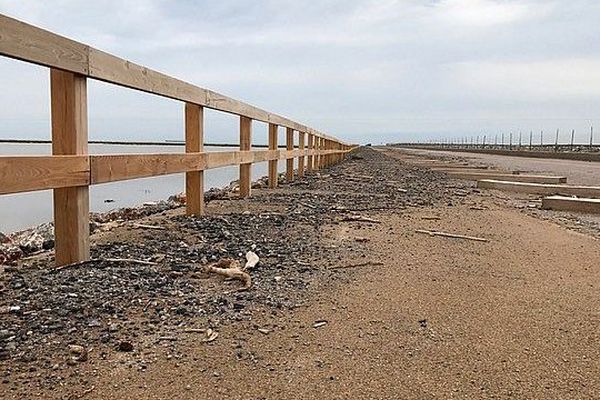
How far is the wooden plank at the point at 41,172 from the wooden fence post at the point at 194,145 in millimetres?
2087

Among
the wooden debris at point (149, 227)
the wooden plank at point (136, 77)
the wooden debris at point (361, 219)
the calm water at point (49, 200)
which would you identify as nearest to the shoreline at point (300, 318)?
the wooden debris at point (149, 227)

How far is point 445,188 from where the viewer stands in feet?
31.2

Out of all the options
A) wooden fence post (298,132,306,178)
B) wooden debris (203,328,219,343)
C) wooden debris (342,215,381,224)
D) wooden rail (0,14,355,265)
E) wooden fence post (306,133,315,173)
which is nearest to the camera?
wooden debris (203,328,219,343)

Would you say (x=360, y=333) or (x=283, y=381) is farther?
(x=360, y=333)

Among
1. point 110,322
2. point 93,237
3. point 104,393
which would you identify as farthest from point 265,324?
point 93,237

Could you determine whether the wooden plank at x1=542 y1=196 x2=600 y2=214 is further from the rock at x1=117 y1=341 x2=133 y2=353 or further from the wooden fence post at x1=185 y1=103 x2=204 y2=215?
the rock at x1=117 y1=341 x2=133 y2=353

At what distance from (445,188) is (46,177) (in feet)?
25.4

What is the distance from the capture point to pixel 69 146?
9.74ft

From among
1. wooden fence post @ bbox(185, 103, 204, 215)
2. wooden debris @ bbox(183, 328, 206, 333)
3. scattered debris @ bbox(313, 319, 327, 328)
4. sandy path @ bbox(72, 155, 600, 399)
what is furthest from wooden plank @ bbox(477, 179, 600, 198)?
wooden debris @ bbox(183, 328, 206, 333)

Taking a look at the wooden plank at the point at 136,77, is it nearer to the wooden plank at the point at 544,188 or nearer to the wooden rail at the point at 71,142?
the wooden rail at the point at 71,142

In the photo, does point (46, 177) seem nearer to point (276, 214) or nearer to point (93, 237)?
point (93, 237)

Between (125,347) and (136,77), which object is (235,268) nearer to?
(125,347)

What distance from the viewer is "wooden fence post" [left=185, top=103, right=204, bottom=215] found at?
Answer: 510cm

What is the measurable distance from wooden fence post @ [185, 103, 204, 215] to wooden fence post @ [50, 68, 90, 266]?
2027 mm
